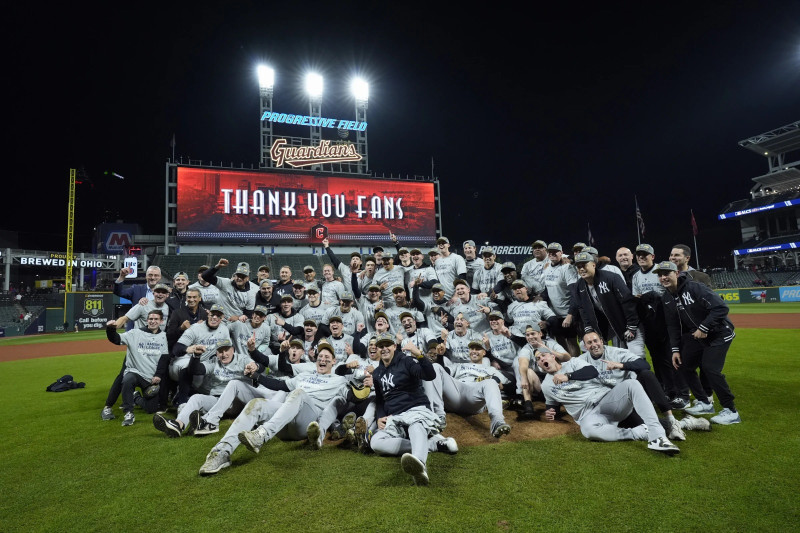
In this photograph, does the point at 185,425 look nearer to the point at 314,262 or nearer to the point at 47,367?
the point at 47,367

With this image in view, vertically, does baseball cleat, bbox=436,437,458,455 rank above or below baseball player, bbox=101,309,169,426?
below

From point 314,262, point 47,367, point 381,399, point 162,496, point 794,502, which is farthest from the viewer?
point 314,262

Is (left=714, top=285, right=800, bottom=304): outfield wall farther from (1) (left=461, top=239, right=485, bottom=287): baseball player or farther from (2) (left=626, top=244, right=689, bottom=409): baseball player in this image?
(2) (left=626, top=244, right=689, bottom=409): baseball player

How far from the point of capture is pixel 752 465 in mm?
4027

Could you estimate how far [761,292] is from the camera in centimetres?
3297

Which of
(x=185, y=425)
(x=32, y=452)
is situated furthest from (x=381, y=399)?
(x=32, y=452)

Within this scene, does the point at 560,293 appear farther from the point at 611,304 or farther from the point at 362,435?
the point at 362,435

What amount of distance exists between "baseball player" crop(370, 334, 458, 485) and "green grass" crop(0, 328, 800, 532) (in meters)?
0.20

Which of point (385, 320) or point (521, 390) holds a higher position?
point (385, 320)

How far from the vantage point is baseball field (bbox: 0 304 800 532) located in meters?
3.24

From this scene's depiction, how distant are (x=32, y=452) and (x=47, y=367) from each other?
11636 millimetres

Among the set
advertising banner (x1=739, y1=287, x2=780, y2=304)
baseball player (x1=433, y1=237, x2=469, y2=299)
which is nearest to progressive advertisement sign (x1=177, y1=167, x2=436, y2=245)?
advertising banner (x1=739, y1=287, x2=780, y2=304)

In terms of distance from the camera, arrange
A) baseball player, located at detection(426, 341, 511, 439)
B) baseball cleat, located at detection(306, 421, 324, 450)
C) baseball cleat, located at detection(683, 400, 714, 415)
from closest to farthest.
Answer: baseball cleat, located at detection(306, 421, 324, 450)
baseball player, located at detection(426, 341, 511, 439)
baseball cleat, located at detection(683, 400, 714, 415)

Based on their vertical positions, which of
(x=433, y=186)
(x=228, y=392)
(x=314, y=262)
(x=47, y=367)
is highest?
(x=433, y=186)
